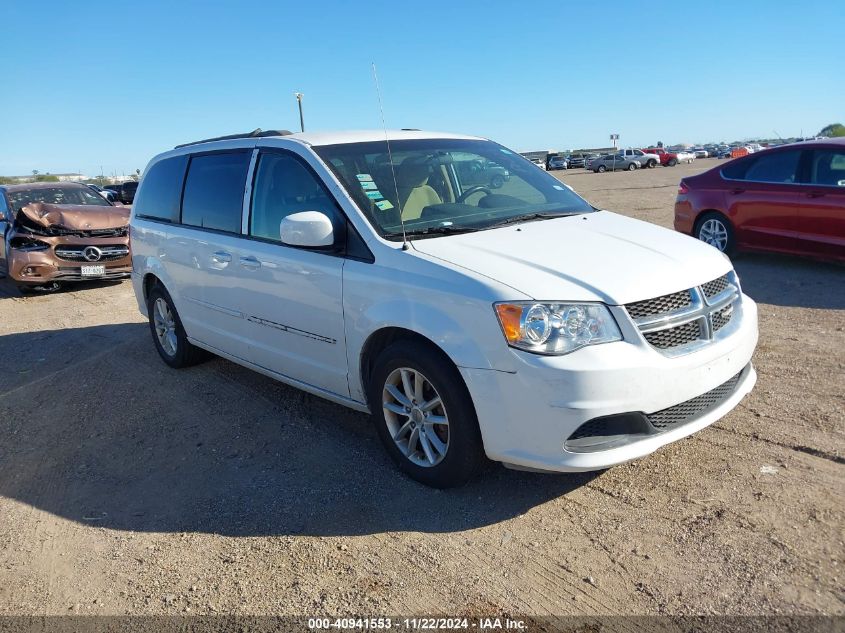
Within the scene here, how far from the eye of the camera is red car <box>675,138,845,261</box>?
7.80 meters

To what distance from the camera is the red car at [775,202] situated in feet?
25.6

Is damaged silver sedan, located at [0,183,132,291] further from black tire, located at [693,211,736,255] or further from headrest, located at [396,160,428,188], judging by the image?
black tire, located at [693,211,736,255]

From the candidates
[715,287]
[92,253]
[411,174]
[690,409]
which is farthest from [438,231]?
[92,253]

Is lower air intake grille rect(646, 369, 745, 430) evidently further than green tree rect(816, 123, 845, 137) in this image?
No

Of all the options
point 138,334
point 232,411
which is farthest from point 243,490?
point 138,334

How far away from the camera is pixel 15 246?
10.3 meters

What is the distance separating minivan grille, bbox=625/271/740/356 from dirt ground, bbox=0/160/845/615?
76 cm

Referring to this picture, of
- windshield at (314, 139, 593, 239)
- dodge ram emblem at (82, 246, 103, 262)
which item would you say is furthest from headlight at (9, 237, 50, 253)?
windshield at (314, 139, 593, 239)

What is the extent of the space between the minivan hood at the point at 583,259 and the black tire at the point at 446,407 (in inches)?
19.4

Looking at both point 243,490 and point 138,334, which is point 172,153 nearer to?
point 138,334

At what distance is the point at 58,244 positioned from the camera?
33.7ft

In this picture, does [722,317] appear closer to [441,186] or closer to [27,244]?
[441,186]

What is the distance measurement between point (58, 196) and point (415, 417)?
1059 centimetres

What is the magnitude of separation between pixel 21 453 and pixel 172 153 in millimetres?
2777
